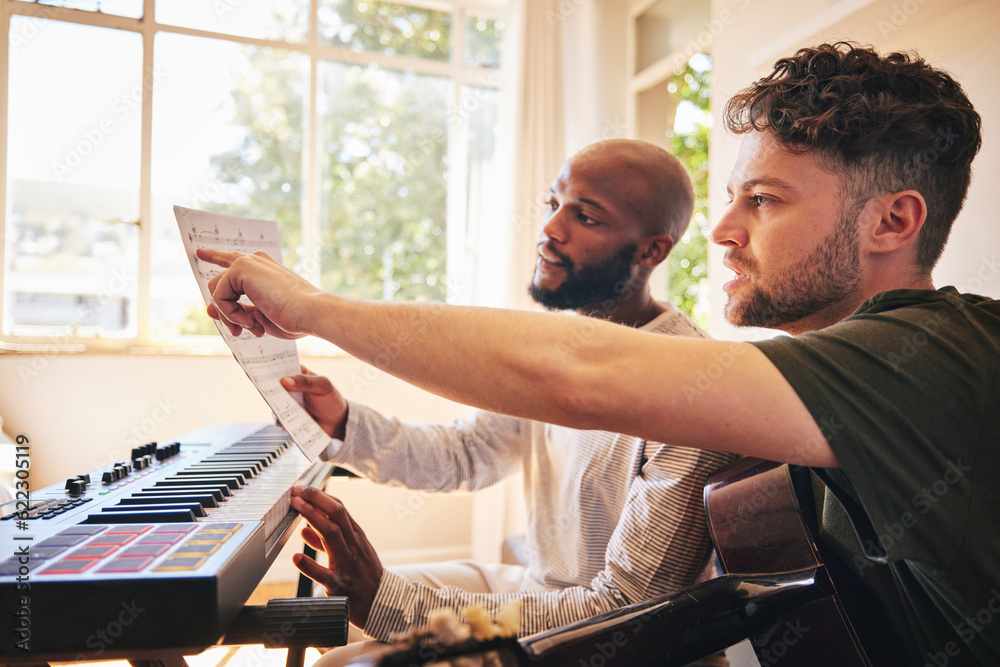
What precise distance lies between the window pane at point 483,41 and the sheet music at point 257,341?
114 inches

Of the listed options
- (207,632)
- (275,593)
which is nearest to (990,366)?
(207,632)

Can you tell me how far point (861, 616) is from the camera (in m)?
0.84

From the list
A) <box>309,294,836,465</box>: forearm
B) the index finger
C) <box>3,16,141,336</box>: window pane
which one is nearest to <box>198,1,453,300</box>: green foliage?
<box>3,16,141,336</box>: window pane

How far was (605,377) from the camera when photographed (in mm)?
625

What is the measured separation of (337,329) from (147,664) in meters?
0.52

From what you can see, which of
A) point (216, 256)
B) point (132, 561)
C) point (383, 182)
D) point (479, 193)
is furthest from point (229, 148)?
point (132, 561)

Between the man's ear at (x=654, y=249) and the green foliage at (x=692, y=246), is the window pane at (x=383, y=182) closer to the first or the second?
the green foliage at (x=692, y=246)

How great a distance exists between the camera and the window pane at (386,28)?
11.5ft

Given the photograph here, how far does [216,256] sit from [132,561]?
0.50m

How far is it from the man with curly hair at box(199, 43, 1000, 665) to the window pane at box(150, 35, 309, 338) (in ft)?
9.13

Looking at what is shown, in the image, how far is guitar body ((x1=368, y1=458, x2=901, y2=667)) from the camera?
62 centimetres

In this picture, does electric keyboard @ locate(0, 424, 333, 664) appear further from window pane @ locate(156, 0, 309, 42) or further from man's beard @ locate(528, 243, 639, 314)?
window pane @ locate(156, 0, 309, 42)

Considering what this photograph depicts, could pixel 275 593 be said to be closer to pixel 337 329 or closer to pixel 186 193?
pixel 186 193

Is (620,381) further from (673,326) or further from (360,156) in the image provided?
(360,156)
